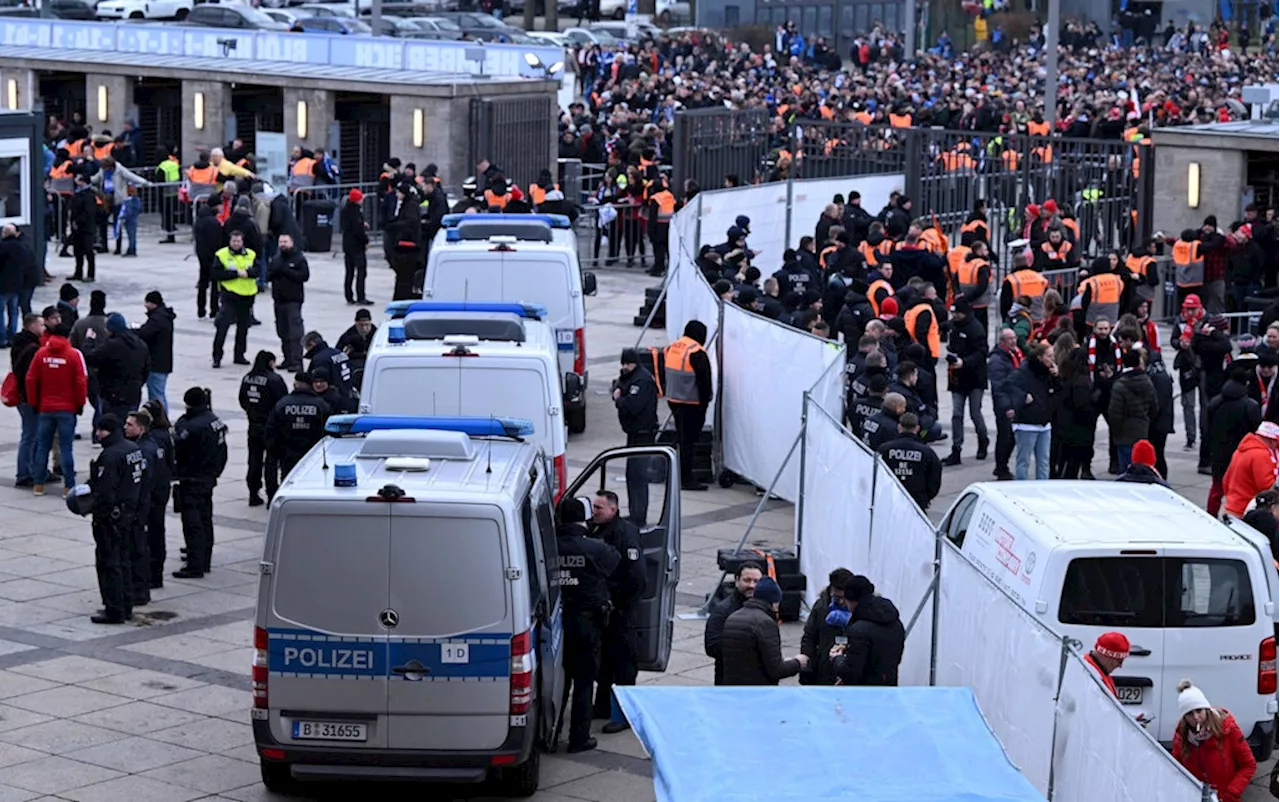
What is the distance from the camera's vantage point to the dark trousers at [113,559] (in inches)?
604

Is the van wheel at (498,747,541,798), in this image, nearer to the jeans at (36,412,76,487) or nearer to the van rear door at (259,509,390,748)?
the van rear door at (259,509,390,748)

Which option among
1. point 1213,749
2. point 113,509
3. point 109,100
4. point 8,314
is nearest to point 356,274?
point 8,314

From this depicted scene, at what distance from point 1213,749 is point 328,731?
4457 millimetres

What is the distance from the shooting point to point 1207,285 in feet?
94.4

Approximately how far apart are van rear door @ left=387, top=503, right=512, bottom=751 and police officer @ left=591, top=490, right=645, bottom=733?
1.79 metres

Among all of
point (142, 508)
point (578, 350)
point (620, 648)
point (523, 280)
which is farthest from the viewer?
point (578, 350)

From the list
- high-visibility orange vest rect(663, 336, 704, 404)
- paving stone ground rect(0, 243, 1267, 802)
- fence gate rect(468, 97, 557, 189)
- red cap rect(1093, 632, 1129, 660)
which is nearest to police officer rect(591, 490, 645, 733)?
paving stone ground rect(0, 243, 1267, 802)

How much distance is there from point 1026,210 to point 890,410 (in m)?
14.9

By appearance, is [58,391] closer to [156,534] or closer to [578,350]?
[156,534]

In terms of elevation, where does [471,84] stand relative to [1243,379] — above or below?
above

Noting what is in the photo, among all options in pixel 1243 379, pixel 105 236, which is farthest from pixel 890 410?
pixel 105 236

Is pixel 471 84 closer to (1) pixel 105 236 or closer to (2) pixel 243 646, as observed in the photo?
(1) pixel 105 236

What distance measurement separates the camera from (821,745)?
8.19 metres

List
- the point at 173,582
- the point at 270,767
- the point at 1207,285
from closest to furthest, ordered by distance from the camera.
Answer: the point at 270,767 < the point at 173,582 < the point at 1207,285
